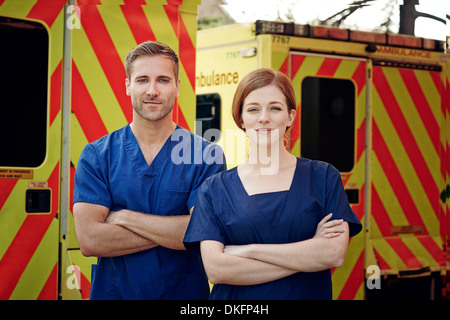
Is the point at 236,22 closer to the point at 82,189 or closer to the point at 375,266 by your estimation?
the point at 375,266

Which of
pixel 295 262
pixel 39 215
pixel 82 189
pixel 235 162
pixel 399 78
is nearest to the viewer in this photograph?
pixel 295 262

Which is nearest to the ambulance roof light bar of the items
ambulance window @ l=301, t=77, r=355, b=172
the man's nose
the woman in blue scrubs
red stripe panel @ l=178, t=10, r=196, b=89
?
ambulance window @ l=301, t=77, r=355, b=172

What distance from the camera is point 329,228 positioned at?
Answer: 2.33 m

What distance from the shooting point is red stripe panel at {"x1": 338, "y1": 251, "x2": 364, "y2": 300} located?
A: 5.01m

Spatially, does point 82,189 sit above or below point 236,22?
below

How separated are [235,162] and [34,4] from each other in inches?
79.0

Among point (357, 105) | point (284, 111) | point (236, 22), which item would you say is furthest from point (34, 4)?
point (357, 105)

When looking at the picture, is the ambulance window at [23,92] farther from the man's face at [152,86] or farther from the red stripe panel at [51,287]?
the man's face at [152,86]

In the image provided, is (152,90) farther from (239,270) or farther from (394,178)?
(394,178)

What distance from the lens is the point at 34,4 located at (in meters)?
3.22

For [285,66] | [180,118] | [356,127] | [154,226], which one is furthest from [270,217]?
[356,127]

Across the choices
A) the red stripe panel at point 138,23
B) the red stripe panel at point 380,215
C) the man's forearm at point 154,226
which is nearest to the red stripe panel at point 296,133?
the red stripe panel at point 380,215

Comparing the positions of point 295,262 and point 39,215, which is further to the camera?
point 39,215

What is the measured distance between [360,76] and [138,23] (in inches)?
89.9
